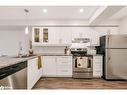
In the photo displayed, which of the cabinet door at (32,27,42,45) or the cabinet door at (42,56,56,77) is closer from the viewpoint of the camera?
the cabinet door at (42,56,56,77)

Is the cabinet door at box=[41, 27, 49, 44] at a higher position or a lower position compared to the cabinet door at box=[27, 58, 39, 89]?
higher

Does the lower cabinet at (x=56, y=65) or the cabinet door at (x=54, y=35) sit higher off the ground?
the cabinet door at (x=54, y=35)

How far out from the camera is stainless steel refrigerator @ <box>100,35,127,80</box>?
573cm

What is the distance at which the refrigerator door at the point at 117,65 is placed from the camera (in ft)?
18.8

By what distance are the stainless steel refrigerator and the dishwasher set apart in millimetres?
3287

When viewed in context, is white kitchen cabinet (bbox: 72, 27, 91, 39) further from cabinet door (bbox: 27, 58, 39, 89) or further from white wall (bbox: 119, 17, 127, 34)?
cabinet door (bbox: 27, 58, 39, 89)

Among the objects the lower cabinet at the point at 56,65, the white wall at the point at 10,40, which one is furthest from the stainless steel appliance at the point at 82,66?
the white wall at the point at 10,40

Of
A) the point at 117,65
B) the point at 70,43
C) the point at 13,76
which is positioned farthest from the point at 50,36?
the point at 13,76

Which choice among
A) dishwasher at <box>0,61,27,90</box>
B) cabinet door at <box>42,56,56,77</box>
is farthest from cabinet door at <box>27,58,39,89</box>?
cabinet door at <box>42,56,56,77</box>

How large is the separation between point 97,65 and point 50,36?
2167mm

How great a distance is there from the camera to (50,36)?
22.0 ft

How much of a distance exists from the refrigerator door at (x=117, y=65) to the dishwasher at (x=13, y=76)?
3271mm

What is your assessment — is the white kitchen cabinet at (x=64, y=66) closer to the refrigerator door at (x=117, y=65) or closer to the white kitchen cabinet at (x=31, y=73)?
the refrigerator door at (x=117, y=65)
